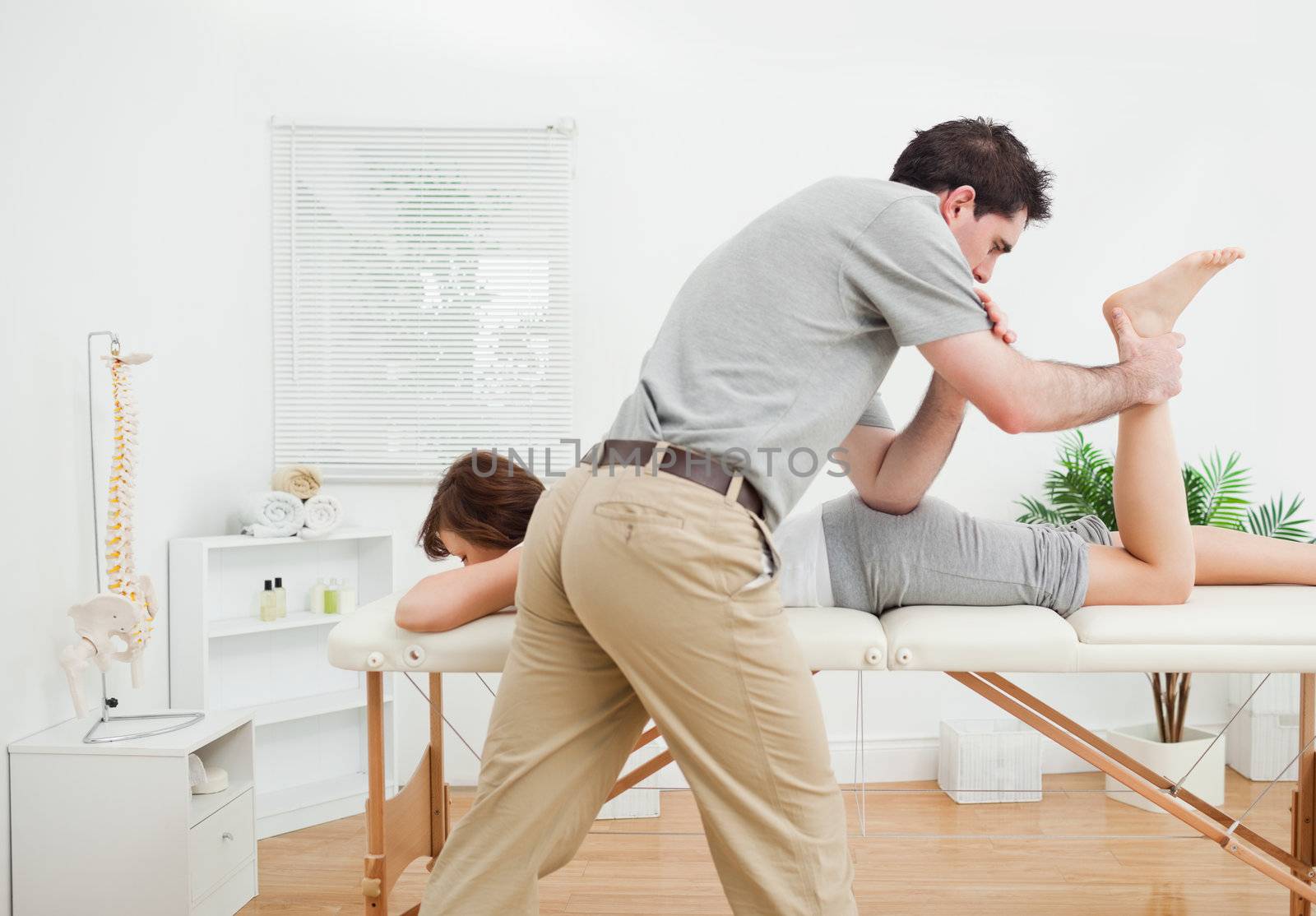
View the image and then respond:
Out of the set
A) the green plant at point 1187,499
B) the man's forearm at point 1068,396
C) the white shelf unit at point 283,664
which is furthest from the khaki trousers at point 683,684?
the green plant at point 1187,499

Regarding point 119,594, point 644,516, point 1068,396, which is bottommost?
point 119,594

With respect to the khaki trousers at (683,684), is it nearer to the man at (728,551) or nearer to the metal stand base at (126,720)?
the man at (728,551)

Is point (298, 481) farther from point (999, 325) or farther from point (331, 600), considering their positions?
point (999, 325)

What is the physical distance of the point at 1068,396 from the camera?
122 cm

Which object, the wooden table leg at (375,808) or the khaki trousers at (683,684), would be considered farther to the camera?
the wooden table leg at (375,808)

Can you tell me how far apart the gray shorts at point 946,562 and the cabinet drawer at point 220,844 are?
1.21 meters

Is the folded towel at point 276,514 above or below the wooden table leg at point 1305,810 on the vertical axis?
above

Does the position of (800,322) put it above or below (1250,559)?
above

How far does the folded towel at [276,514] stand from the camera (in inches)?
95.9

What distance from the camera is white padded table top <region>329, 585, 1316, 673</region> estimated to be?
1352 millimetres

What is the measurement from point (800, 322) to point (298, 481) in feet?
5.92

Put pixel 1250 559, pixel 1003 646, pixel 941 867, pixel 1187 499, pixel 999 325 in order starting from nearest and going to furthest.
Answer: pixel 999 325 < pixel 1003 646 < pixel 1250 559 < pixel 941 867 < pixel 1187 499

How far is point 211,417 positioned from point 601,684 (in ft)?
5.81

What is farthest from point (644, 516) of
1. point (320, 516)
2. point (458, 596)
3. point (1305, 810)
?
point (320, 516)
